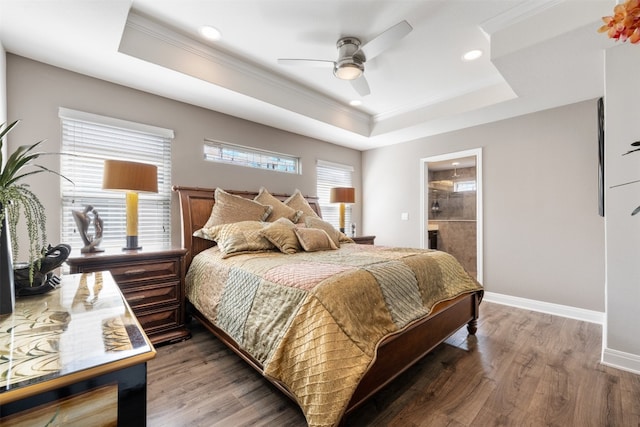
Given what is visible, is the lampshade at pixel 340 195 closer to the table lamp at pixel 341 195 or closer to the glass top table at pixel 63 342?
the table lamp at pixel 341 195

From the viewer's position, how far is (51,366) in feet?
2.14

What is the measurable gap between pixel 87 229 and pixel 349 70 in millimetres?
2631

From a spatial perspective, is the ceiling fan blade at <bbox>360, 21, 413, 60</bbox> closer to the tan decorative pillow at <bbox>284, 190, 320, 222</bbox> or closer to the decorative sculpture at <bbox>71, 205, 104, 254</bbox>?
the tan decorative pillow at <bbox>284, 190, 320, 222</bbox>

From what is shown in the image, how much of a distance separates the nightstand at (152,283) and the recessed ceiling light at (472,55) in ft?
11.0

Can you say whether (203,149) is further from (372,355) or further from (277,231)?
(372,355)

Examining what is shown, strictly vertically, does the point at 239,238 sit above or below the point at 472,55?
below

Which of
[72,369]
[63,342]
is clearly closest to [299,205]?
[63,342]

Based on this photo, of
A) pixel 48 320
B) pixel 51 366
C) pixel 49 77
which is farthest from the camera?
pixel 49 77

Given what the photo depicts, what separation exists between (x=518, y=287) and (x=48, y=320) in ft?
14.6

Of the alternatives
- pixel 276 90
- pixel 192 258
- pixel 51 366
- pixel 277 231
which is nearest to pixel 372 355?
pixel 51 366

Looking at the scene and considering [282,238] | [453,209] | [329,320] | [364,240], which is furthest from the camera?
[453,209]

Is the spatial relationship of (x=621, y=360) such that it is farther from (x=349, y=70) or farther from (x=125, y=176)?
(x=125, y=176)

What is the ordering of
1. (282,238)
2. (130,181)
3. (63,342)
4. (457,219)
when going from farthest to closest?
1. (457,219)
2. (282,238)
3. (130,181)
4. (63,342)

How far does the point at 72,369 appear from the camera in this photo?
25.3 inches
